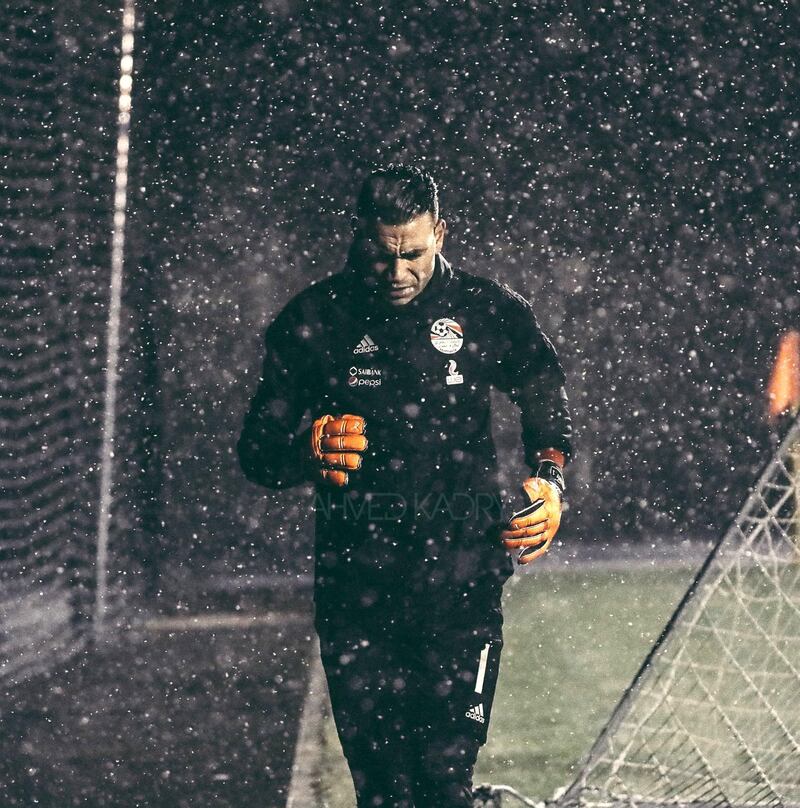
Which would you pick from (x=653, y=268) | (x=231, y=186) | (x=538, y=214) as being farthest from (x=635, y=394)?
(x=231, y=186)

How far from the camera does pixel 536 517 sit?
118 inches

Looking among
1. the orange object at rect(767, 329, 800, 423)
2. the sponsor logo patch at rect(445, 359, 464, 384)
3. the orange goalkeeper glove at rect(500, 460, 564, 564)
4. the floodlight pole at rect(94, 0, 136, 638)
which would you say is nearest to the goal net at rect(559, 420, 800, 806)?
the orange goalkeeper glove at rect(500, 460, 564, 564)

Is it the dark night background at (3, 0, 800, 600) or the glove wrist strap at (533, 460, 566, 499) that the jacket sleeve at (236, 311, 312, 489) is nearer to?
the glove wrist strap at (533, 460, 566, 499)

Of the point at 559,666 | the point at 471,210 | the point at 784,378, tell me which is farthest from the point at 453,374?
the point at 784,378

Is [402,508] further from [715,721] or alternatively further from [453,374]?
[715,721]

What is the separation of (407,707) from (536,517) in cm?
63

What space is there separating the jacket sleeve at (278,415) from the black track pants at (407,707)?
1.47 ft

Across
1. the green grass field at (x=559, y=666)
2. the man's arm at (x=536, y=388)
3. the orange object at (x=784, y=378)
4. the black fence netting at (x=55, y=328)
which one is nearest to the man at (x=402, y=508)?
the man's arm at (x=536, y=388)

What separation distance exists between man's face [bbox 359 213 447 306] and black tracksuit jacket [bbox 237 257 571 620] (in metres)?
0.10

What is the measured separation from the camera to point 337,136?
6.67 meters

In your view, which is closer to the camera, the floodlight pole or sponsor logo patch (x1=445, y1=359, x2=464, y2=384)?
sponsor logo patch (x1=445, y1=359, x2=464, y2=384)

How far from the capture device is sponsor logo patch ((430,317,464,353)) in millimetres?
3082

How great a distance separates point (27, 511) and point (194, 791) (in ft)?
7.49

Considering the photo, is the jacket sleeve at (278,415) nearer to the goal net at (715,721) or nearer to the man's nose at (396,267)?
the man's nose at (396,267)
